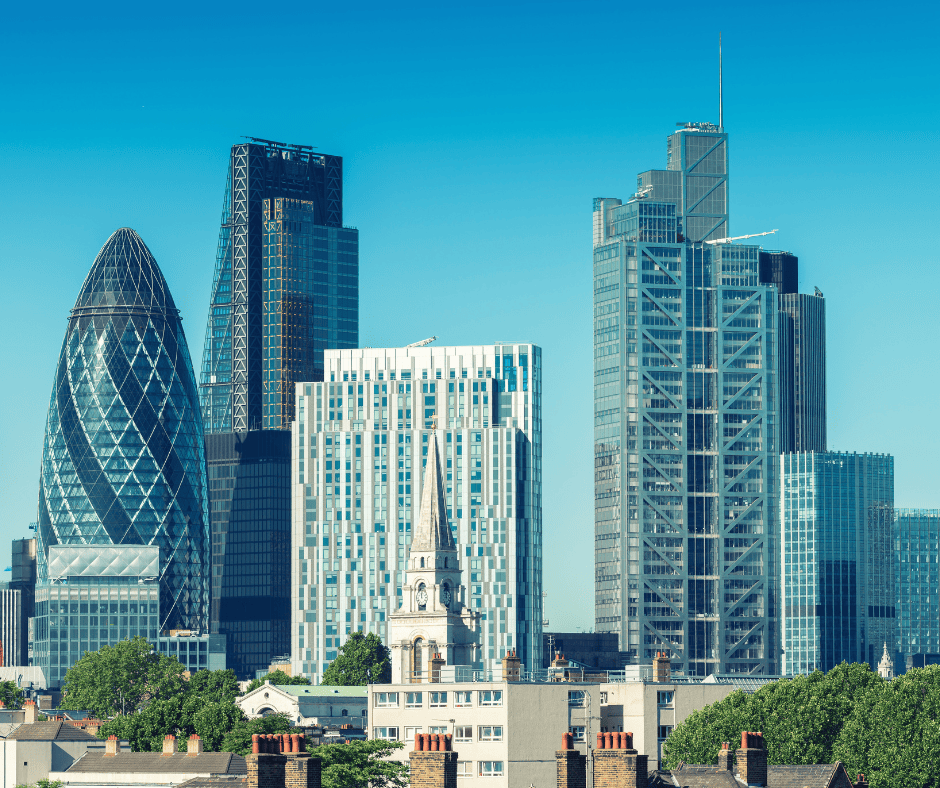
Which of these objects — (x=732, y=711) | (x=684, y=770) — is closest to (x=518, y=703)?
(x=732, y=711)

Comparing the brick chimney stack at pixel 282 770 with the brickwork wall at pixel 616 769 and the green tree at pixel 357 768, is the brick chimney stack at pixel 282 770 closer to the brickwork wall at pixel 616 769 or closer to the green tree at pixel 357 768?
the brickwork wall at pixel 616 769

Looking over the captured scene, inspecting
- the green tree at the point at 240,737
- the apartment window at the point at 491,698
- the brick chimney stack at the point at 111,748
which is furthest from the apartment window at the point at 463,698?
the brick chimney stack at the point at 111,748

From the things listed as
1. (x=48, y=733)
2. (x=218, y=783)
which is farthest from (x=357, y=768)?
(x=48, y=733)

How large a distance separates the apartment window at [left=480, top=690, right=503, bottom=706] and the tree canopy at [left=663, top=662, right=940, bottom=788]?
2507 cm

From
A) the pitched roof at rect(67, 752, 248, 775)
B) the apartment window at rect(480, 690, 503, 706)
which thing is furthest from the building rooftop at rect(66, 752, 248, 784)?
the apartment window at rect(480, 690, 503, 706)

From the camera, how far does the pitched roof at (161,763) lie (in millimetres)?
152625

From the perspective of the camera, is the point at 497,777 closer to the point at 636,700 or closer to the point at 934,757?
the point at 636,700

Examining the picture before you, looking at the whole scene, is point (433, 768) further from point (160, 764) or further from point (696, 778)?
point (160, 764)

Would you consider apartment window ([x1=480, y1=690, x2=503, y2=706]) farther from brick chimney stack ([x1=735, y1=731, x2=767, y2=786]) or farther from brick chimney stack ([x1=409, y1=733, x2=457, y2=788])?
brick chimney stack ([x1=409, y1=733, x2=457, y2=788])

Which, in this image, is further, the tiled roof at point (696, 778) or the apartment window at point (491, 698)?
the apartment window at point (491, 698)

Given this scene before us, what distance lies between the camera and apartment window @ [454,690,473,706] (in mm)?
190625

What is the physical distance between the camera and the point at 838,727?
15675 cm

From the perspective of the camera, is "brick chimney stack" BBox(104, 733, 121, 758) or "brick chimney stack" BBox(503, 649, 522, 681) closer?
"brick chimney stack" BBox(104, 733, 121, 758)

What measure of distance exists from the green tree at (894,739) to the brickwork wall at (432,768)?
217ft
